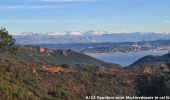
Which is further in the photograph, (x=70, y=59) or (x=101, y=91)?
(x=70, y=59)

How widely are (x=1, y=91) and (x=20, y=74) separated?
40.6ft

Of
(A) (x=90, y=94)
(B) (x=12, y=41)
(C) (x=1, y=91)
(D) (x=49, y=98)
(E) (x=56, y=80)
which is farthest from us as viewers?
(B) (x=12, y=41)

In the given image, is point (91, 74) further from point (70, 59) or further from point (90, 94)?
point (70, 59)

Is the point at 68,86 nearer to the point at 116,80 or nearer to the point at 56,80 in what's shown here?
the point at 56,80

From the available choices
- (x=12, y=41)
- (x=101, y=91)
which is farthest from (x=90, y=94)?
(x=12, y=41)

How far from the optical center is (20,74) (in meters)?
54.2

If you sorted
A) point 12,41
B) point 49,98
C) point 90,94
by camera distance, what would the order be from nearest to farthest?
point 49,98
point 90,94
point 12,41

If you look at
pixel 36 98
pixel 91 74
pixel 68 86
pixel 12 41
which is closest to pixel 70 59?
pixel 12 41

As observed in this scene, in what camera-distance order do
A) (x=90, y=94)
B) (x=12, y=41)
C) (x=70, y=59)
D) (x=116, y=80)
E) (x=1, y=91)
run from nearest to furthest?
1. (x=1, y=91)
2. (x=90, y=94)
3. (x=116, y=80)
4. (x=12, y=41)
5. (x=70, y=59)

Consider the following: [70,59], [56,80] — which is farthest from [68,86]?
[70,59]

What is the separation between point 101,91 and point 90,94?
3424 mm

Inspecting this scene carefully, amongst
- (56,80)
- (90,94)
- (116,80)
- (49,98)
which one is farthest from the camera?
(116,80)

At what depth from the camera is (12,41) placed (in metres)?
84.5

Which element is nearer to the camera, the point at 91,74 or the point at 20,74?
the point at 20,74
